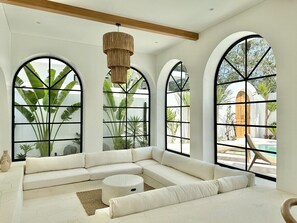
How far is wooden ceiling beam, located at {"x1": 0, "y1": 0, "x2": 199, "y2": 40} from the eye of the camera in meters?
3.39

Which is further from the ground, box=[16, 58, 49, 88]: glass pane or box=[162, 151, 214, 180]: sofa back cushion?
box=[16, 58, 49, 88]: glass pane

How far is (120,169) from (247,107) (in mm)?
3017

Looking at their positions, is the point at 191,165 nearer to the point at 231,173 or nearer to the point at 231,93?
the point at 231,173

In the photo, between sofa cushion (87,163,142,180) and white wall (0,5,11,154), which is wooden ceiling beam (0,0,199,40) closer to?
white wall (0,5,11,154)

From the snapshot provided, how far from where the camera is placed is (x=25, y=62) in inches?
212

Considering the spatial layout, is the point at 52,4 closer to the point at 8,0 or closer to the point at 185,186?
the point at 8,0

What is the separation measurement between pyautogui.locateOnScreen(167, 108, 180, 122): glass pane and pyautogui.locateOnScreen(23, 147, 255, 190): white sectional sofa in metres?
1.29

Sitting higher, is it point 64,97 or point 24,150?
point 64,97

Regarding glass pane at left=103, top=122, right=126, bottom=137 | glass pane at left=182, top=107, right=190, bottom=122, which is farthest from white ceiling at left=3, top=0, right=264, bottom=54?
glass pane at left=103, top=122, right=126, bottom=137

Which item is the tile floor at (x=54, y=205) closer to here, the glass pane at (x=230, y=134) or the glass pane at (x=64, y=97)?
the glass pane at (x=64, y=97)

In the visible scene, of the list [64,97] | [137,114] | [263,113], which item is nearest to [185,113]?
[137,114]

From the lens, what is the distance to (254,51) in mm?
4102

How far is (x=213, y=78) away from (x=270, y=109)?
5.04 ft

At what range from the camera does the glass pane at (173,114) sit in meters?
6.32
